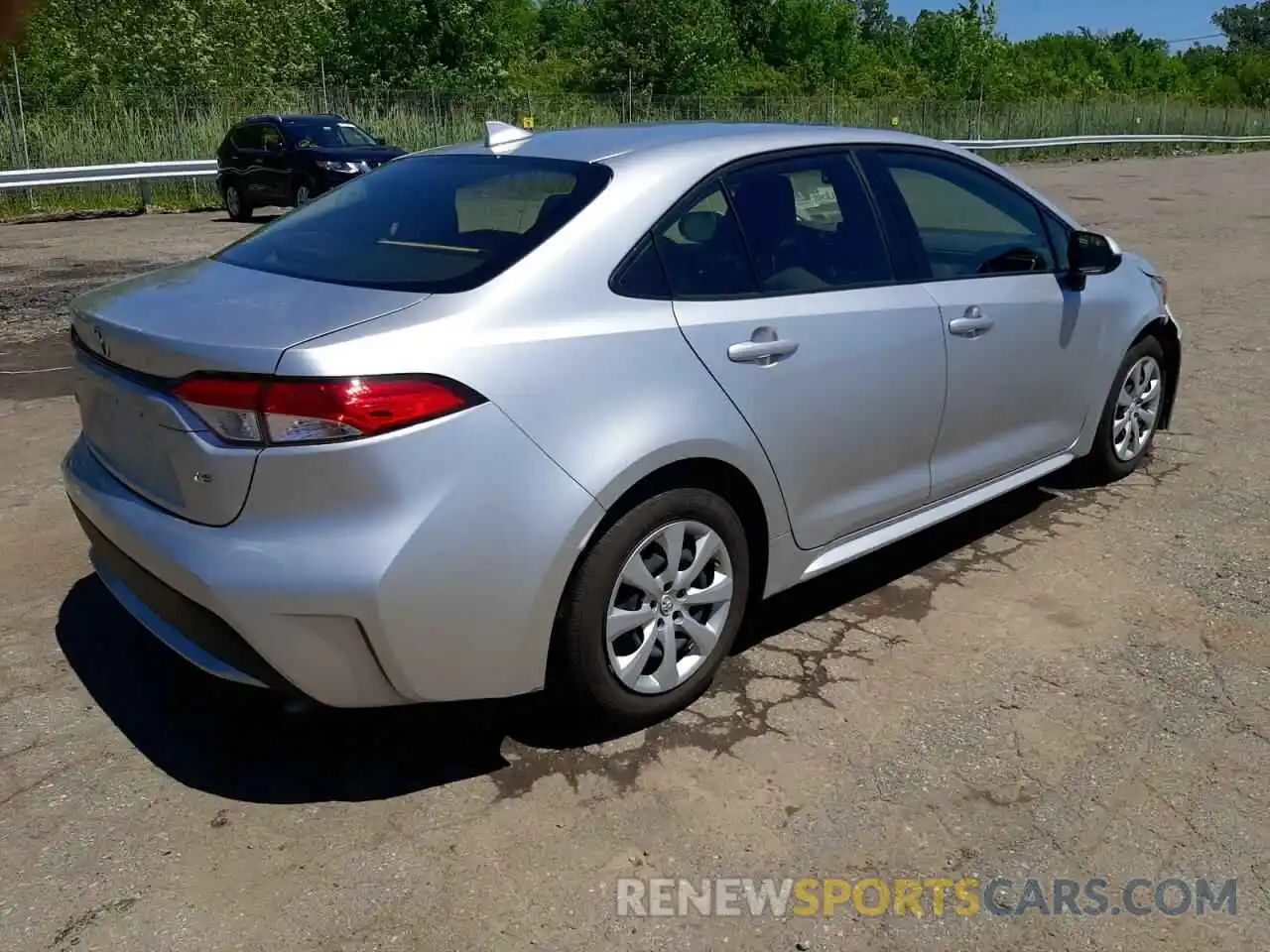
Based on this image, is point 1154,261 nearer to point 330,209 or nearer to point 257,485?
point 330,209

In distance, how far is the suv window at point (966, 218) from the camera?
13.3 feet

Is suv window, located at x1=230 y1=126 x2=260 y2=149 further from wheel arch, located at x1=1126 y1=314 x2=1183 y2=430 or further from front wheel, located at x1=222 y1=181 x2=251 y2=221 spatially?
wheel arch, located at x1=1126 y1=314 x2=1183 y2=430

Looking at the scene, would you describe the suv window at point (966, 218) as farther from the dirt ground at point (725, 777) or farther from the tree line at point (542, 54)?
the tree line at point (542, 54)

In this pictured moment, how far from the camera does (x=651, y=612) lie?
10.2 feet

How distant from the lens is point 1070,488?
5.29 meters

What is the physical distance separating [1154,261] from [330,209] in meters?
11.0

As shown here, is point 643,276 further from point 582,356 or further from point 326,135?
point 326,135

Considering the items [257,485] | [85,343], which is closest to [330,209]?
[85,343]

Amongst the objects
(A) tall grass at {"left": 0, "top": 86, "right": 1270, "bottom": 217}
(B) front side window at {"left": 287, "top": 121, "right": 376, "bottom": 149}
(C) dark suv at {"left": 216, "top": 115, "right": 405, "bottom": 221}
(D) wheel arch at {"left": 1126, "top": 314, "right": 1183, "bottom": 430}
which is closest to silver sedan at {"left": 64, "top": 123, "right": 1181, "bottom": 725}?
(D) wheel arch at {"left": 1126, "top": 314, "right": 1183, "bottom": 430}

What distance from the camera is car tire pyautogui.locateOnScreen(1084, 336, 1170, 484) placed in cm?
500

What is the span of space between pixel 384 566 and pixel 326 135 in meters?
16.5

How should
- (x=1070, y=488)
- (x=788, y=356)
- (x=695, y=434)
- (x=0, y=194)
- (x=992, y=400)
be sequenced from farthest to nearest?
(x=0, y=194) → (x=1070, y=488) → (x=992, y=400) → (x=788, y=356) → (x=695, y=434)

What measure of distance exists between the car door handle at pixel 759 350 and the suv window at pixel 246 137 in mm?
16390

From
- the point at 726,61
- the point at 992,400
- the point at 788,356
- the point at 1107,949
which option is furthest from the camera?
the point at 726,61
